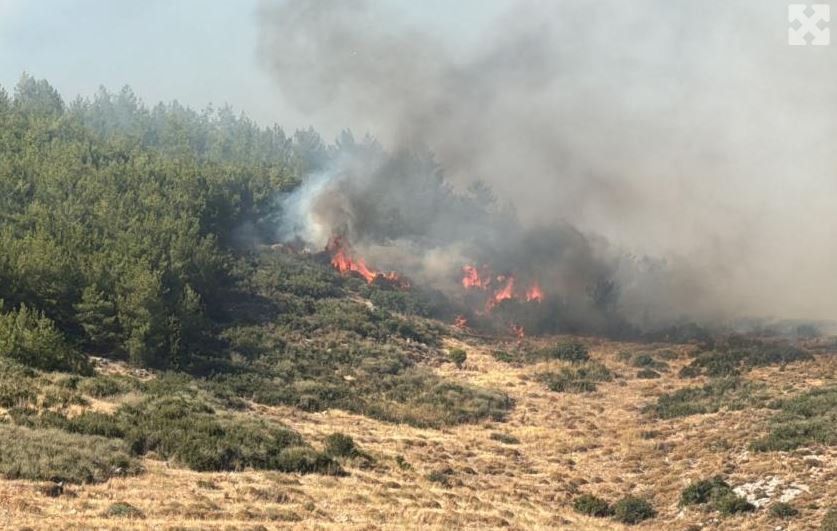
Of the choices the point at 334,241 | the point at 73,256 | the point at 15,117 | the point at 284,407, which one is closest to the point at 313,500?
the point at 284,407

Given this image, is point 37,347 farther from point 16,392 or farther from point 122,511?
point 122,511

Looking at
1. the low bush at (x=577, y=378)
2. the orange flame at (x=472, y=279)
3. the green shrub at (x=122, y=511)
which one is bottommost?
the green shrub at (x=122, y=511)

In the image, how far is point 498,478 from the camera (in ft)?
124

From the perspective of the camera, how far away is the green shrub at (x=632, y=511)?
1294 inches

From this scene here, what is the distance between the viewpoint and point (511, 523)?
93.7 ft

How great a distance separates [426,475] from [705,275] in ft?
232

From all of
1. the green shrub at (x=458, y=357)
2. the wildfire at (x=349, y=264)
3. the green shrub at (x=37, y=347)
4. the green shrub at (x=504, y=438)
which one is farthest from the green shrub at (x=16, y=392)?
the wildfire at (x=349, y=264)

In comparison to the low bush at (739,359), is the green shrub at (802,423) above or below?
below

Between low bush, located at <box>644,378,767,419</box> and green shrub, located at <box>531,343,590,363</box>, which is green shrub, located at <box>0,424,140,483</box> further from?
green shrub, located at <box>531,343,590,363</box>

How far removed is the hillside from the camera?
2819 centimetres

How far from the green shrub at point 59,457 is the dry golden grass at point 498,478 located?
0.81 metres

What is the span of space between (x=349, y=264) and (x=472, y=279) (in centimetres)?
1391

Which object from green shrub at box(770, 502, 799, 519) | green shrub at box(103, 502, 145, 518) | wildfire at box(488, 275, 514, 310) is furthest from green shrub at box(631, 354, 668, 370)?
green shrub at box(103, 502, 145, 518)

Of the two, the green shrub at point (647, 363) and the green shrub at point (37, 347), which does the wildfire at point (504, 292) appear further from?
the green shrub at point (37, 347)
